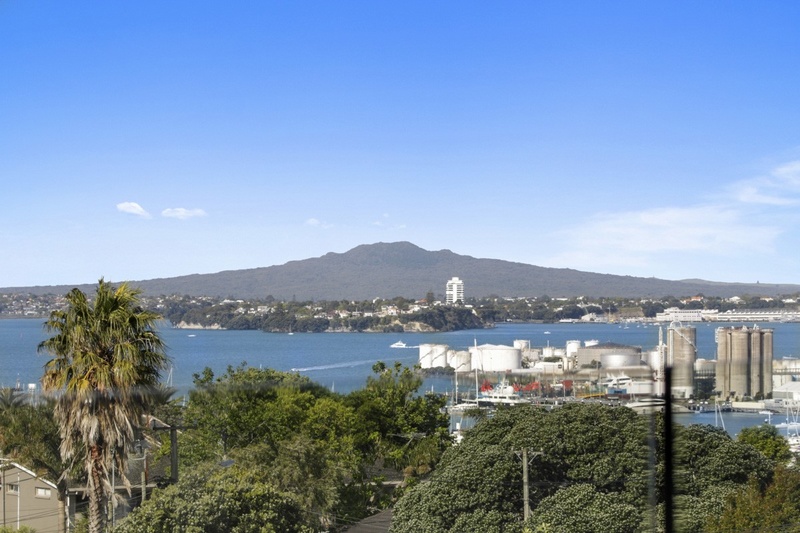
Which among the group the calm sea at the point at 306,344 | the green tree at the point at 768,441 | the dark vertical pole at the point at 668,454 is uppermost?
the dark vertical pole at the point at 668,454

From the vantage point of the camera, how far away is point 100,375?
366 cm

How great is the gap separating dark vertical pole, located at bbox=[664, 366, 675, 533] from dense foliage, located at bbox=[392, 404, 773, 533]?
0.48ft

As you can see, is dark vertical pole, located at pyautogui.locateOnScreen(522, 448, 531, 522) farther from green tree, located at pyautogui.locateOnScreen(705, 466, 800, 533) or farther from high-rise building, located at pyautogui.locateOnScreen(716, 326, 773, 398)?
high-rise building, located at pyautogui.locateOnScreen(716, 326, 773, 398)

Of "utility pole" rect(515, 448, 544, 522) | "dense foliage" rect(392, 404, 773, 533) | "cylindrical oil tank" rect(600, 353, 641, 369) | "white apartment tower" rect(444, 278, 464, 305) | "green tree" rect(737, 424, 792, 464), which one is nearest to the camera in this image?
"cylindrical oil tank" rect(600, 353, 641, 369)

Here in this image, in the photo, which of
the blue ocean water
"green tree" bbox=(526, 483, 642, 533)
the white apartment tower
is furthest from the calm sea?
"green tree" bbox=(526, 483, 642, 533)

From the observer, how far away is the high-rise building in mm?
1631

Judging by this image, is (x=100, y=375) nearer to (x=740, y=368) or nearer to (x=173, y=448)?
(x=173, y=448)

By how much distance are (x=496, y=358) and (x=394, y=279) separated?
87433 mm

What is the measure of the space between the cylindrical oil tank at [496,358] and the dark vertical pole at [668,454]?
17222 mm

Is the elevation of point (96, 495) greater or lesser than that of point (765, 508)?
lesser

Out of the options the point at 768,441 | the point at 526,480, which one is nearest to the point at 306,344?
the point at 526,480

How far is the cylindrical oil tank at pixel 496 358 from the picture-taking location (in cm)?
2002

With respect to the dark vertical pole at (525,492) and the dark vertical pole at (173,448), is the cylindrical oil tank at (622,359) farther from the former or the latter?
the dark vertical pole at (173,448)

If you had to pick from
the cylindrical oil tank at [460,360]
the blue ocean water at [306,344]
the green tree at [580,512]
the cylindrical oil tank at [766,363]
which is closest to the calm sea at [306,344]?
the blue ocean water at [306,344]
